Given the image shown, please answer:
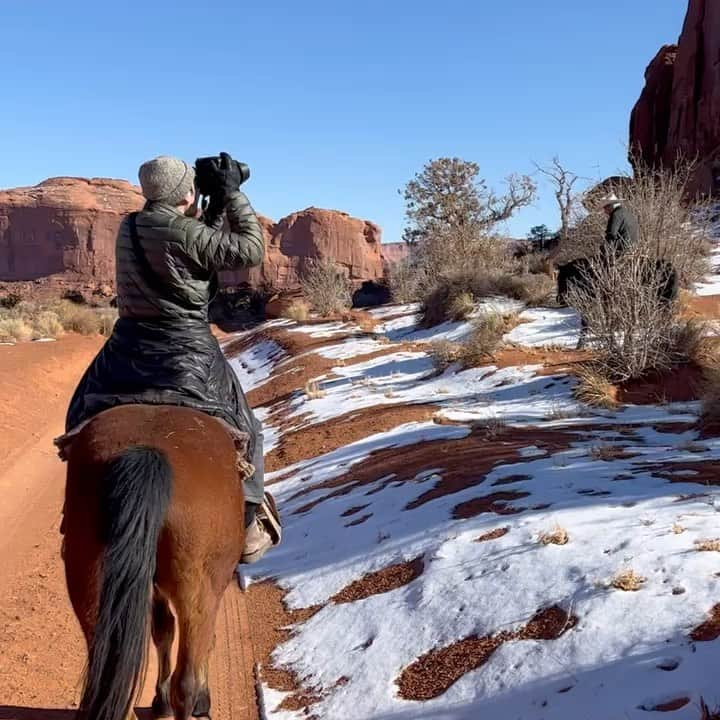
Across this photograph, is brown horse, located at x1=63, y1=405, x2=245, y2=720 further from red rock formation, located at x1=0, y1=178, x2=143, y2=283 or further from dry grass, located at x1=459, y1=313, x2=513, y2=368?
red rock formation, located at x1=0, y1=178, x2=143, y2=283

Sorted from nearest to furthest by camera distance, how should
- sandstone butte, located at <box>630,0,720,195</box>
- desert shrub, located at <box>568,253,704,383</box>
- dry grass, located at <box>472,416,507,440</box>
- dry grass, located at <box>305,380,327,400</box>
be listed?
dry grass, located at <box>472,416,507,440</box> → desert shrub, located at <box>568,253,704,383</box> → dry grass, located at <box>305,380,327,400</box> → sandstone butte, located at <box>630,0,720,195</box>

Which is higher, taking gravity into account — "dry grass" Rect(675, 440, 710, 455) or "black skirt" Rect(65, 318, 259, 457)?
"black skirt" Rect(65, 318, 259, 457)

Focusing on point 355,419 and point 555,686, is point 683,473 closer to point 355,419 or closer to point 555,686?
point 555,686

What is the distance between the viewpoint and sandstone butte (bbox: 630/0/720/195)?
44000mm

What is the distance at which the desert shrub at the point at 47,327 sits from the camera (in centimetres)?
3434

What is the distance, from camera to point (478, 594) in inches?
182

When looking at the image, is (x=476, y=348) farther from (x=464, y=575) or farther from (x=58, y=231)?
(x=58, y=231)

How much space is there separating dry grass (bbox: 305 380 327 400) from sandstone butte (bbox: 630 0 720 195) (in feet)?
106

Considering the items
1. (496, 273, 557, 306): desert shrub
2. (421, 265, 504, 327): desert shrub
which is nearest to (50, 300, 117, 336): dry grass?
(421, 265, 504, 327): desert shrub

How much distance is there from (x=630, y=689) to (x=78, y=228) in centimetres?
9266

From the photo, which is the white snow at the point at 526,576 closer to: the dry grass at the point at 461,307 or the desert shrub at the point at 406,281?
the dry grass at the point at 461,307

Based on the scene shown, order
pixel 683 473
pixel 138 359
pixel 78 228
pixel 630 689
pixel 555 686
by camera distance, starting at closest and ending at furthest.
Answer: pixel 630 689
pixel 555 686
pixel 138 359
pixel 683 473
pixel 78 228

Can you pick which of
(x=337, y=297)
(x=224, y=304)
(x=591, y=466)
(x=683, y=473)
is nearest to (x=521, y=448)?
(x=591, y=466)

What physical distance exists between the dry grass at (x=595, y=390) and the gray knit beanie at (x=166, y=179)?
23.6 ft
